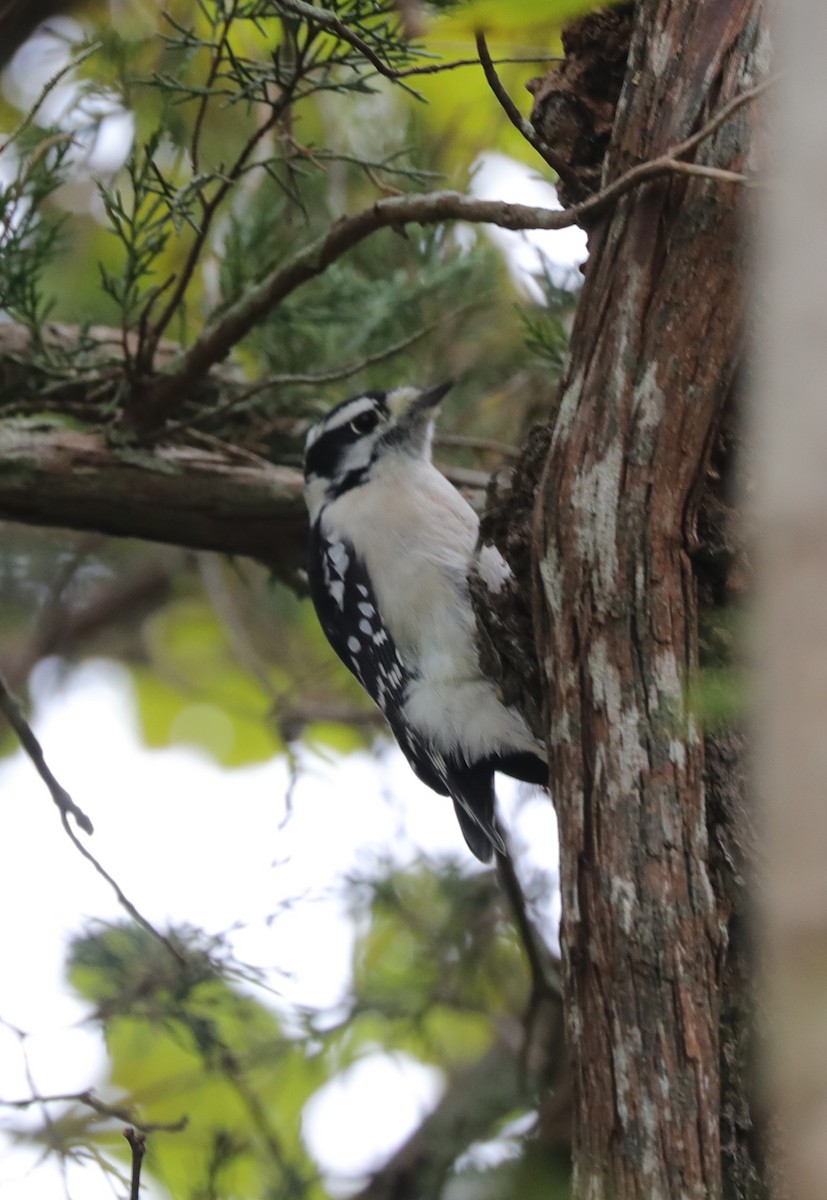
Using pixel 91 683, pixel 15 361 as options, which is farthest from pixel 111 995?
pixel 91 683

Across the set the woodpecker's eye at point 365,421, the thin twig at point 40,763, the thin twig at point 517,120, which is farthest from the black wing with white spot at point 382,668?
the thin twig at point 517,120

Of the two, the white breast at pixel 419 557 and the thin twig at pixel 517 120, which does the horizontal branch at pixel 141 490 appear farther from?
the thin twig at pixel 517 120

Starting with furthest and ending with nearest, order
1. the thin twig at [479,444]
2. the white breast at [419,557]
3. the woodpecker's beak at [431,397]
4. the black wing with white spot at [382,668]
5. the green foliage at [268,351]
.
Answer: the thin twig at [479,444], the woodpecker's beak at [431,397], the black wing with white spot at [382,668], the white breast at [419,557], the green foliage at [268,351]

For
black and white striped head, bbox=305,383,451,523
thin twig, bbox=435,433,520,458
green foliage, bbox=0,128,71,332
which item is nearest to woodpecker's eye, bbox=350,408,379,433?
black and white striped head, bbox=305,383,451,523

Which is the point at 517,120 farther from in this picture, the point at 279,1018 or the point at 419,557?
the point at 279,1018

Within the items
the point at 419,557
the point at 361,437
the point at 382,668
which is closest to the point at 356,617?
the point at 382,668

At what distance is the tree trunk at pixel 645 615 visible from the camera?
178cm

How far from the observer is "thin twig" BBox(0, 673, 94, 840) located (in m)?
2.94

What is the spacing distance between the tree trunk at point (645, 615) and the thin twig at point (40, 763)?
1396 mm

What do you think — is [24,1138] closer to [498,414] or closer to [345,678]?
[345,678]

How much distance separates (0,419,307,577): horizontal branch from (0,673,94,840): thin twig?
53cm

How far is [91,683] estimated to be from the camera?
5828 mm

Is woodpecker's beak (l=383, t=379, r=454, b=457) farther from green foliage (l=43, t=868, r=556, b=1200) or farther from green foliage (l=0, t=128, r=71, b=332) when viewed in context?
green foliage (l=43, t=868, r=556, b=1200)

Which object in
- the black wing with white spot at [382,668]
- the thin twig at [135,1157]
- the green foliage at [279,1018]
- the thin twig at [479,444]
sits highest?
the thin twig at [479,444]
